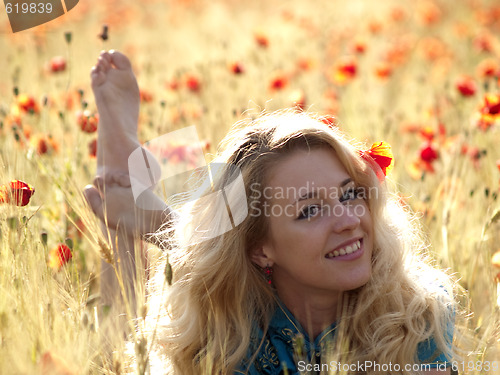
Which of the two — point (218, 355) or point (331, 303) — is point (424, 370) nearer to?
point (331, 303)

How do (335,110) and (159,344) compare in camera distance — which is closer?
(159,344)

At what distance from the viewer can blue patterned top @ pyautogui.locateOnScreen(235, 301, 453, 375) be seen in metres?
1.80

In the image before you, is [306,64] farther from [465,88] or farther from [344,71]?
[465,88]

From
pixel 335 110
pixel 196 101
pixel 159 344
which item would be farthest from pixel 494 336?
pixel 196 101

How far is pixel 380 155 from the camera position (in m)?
1.94

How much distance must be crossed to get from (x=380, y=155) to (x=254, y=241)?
17.8 inches

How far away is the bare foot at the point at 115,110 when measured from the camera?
246cm

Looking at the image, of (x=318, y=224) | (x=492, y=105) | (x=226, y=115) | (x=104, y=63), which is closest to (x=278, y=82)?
(x=226, y=115)

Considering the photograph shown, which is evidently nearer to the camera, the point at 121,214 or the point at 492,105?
the point at 121,214

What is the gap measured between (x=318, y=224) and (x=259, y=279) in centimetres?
33

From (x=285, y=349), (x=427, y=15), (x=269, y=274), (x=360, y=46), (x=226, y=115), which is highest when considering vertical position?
(x=427, y=15)

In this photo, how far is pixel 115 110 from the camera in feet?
8.35

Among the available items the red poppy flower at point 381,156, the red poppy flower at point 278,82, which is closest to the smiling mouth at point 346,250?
the red poppy flower at point 381,156

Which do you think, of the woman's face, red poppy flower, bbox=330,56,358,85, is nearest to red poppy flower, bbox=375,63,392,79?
red poppy flower, bbox=330,56,358,85
